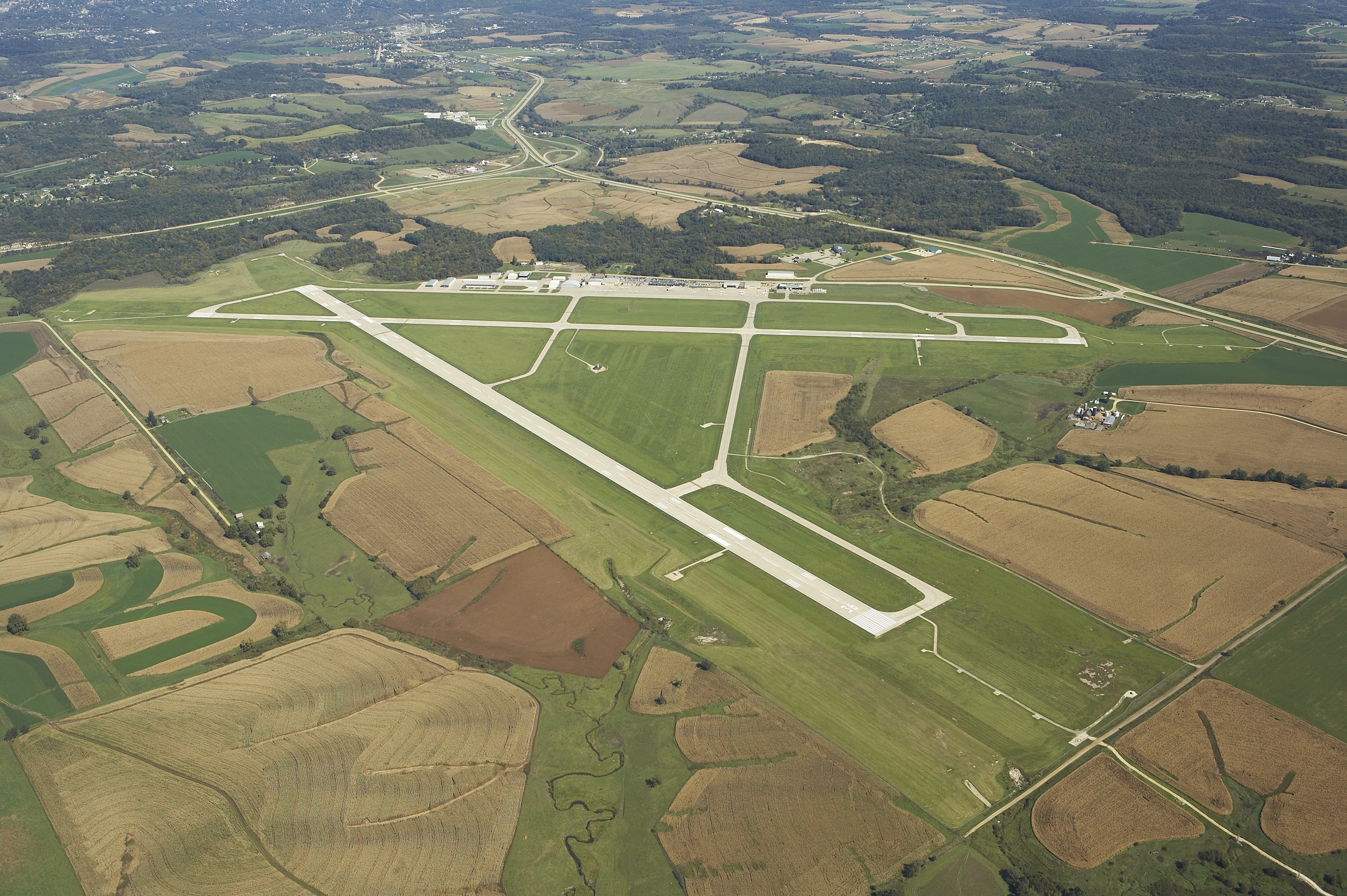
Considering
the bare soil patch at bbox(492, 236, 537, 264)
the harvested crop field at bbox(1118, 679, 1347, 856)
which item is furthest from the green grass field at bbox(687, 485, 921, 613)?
the bare soil patch at bbox(492, 236, 537, 264)

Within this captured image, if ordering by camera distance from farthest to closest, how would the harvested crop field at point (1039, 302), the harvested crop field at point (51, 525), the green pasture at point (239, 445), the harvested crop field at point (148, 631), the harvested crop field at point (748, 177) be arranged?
the harvested crop field at point (748, 177), the harvested crop field at point (1039, 302), the green pasture at point (239, 445), the harvested crop field at point (51, 525), the harvested crop field at point (148, 631)

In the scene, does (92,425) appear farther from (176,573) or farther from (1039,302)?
(1039,302)

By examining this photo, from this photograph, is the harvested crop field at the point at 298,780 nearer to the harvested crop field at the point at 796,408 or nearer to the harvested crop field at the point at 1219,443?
the harvested crop field at the point at 796,408

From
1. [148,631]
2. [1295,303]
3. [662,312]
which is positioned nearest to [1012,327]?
[1295,303]

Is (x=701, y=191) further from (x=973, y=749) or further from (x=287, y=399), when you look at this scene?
(x=973, y=749)

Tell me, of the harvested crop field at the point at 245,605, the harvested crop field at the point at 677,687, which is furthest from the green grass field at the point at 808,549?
the harvested crop field at the point at 245,605
